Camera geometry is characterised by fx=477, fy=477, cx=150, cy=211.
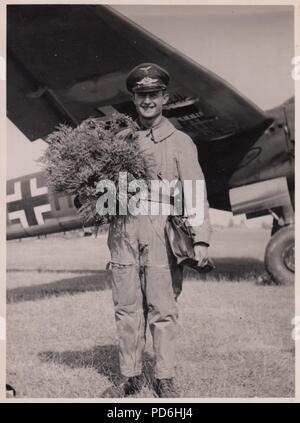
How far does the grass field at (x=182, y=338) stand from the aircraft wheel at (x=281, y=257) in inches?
6.5

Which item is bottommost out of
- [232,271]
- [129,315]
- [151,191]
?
[232,271]

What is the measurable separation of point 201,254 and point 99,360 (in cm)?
138

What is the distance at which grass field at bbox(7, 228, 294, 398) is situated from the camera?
3268mm

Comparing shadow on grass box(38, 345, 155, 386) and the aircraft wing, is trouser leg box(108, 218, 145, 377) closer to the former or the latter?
shadow on grass box(38, 345, 155, 386)

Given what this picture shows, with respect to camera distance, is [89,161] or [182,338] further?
[182,338]

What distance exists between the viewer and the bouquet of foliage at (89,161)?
2846mm

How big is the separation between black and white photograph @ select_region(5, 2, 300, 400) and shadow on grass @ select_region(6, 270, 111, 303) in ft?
0.13

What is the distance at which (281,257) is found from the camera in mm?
6094

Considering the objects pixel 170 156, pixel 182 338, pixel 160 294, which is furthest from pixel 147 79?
pixel 182 338

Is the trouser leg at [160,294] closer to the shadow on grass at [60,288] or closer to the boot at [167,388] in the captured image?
the boot at [167,388]

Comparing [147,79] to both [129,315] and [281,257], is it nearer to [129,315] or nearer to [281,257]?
[129,315]

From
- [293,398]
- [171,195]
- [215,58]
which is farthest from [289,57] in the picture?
[293,398]

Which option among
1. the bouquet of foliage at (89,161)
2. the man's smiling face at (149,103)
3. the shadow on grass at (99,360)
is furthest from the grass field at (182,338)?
the man's smiling face at (149,103)
